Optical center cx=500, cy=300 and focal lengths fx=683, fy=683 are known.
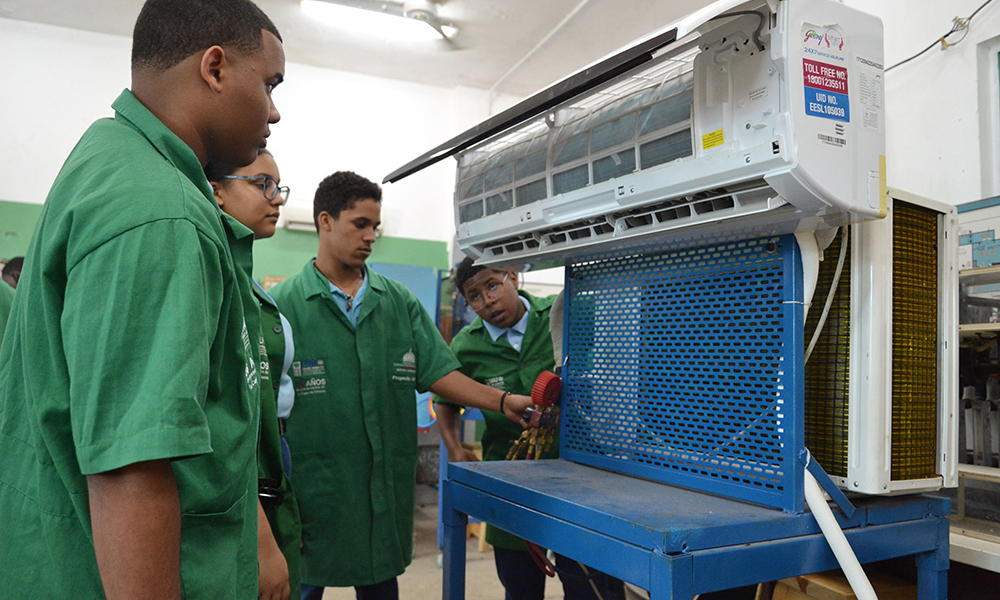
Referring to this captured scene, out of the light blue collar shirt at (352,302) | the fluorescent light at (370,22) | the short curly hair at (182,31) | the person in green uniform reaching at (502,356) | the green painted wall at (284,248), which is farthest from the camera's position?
the green painted wall at (284,248)

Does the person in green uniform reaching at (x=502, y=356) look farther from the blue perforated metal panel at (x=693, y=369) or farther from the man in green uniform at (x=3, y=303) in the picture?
the man in green uniform at (x=3, y=303)

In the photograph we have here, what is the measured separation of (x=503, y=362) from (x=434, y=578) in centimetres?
177

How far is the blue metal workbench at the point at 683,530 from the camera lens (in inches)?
37.6

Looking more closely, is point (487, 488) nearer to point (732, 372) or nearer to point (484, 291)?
point (732, 372)

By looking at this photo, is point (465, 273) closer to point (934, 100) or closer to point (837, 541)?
point (837, 541)

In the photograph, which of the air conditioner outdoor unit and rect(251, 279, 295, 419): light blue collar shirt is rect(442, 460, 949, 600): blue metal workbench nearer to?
the air conditioner outdoor unit

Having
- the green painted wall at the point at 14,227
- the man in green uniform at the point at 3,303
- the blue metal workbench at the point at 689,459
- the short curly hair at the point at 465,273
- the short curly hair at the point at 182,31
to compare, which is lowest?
the blue metal workbench at the point at 689,459

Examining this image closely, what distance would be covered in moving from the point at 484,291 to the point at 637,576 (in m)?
1.48

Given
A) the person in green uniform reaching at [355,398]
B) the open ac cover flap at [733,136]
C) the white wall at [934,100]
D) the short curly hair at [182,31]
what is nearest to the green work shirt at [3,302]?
the person in green uniform reaching at [355,398]

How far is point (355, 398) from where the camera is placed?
1978 millimetres

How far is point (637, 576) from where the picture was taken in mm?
970

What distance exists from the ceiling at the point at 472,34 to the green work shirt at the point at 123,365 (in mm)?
3661

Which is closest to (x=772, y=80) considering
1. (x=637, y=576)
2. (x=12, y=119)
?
(x=637, y=576)

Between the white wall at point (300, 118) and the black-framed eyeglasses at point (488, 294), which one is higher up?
the white wall at point (300, 118)
